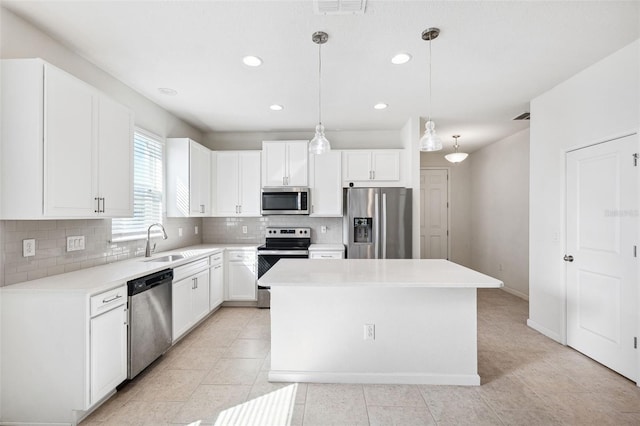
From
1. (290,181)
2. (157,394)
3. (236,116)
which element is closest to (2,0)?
(236,116)

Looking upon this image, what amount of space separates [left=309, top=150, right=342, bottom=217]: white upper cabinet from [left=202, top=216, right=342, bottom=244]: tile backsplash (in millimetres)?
351

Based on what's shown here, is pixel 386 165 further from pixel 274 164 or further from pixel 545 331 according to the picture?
pixel 545 331

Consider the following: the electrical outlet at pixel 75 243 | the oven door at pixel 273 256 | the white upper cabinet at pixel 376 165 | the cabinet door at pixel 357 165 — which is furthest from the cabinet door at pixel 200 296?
the white upper cabinet at pixel 376 165

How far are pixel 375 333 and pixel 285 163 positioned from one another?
289 centimetres

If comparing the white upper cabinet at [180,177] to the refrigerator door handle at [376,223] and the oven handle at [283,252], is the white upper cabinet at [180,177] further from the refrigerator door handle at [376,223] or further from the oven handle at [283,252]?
the refrigerator door handle at [376,223]

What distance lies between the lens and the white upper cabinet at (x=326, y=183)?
4.49m

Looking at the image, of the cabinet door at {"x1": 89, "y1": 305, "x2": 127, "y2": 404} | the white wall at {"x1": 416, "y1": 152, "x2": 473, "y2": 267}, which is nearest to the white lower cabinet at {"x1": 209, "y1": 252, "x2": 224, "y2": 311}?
the cabinet door at {"x1": 89, "y1": 305, "x2": 127, "y2": 404}

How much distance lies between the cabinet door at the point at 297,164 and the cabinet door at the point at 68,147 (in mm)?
2567

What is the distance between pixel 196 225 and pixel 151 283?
226cm

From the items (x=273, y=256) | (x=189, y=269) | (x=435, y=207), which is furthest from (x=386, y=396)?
(x=435, y=207)

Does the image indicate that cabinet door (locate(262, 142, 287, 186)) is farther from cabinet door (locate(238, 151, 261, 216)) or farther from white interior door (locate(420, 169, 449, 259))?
white interior door (locate(420, 169, 449, 259))

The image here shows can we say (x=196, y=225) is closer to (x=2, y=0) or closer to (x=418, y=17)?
(x=2, y=0)

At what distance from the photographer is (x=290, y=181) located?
4484mm

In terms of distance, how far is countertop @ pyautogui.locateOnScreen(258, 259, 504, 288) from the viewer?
2053 mm
